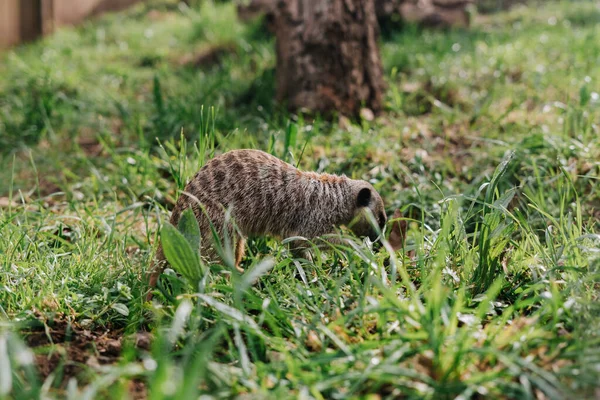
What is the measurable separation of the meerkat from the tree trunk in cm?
184

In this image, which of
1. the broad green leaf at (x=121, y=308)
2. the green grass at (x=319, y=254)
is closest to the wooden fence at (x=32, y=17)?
the green grass at (x=319, y=254)

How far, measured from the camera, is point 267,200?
350 centimetres

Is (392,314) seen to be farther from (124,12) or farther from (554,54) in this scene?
(124,12)

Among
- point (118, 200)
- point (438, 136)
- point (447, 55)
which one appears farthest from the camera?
point (447, 55)

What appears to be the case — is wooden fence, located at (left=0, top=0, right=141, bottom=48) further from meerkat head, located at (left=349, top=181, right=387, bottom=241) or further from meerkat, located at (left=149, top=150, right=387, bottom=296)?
meerkat head, located at (left=349, top=181, right=387, bottom=241)

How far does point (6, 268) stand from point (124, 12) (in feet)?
28.4

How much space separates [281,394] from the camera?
6.62 ft

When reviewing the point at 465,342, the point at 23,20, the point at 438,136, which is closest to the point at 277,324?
the point at 465,342

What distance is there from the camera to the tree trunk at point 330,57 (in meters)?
5.41

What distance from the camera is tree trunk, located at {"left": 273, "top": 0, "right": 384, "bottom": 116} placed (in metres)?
5.41

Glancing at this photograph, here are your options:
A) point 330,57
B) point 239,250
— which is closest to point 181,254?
point 239,250

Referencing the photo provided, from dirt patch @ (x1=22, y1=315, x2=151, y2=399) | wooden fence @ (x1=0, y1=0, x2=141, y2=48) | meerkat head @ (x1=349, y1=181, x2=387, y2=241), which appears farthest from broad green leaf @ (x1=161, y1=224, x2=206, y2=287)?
wooden fence @ (x1=0, y1=0, x2=141, y2=48)

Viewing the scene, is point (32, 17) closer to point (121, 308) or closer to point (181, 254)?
point (121, 308)

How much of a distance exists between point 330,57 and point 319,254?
284 cm
